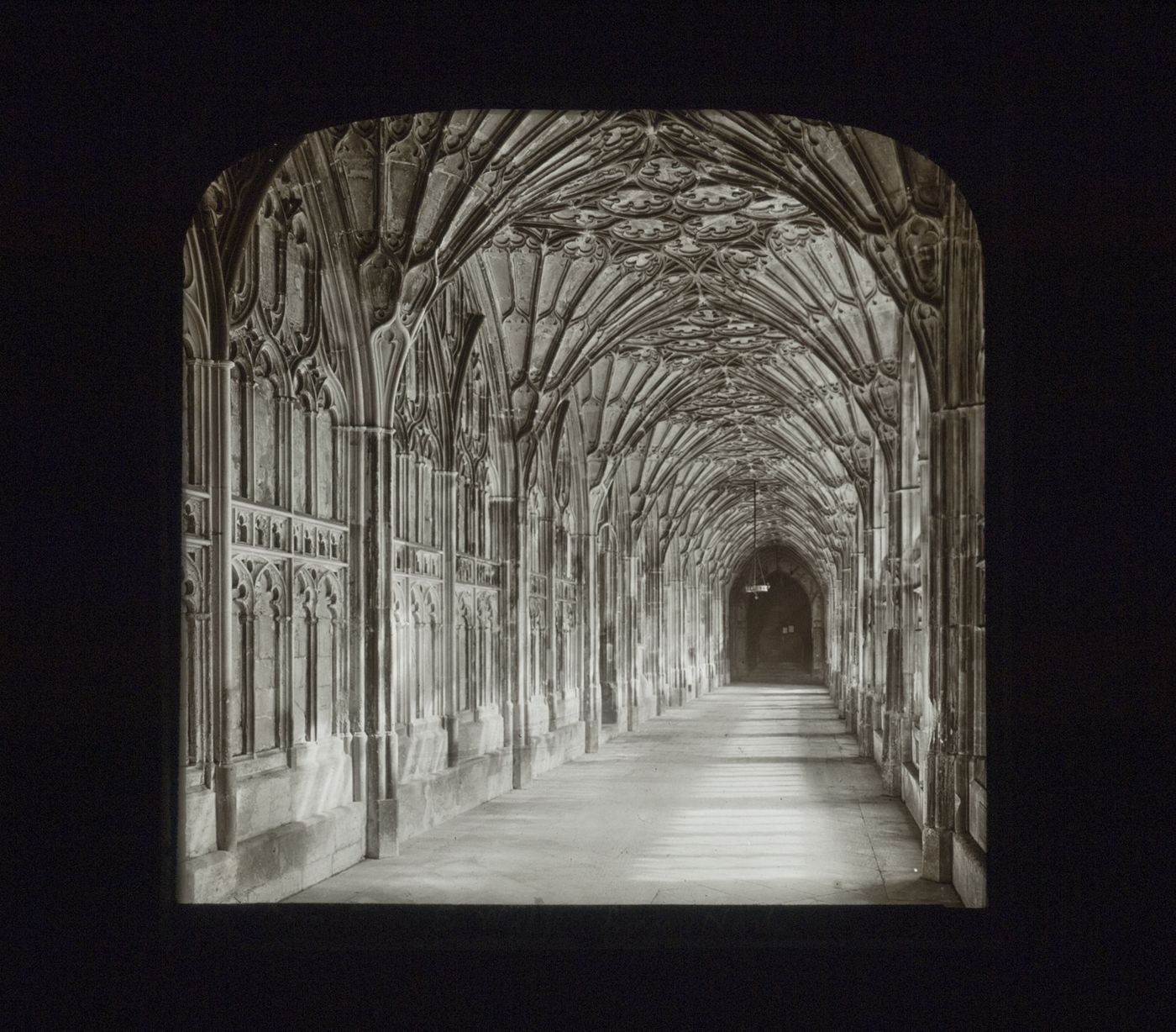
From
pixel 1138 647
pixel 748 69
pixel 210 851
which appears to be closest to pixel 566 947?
pixel 1138 647

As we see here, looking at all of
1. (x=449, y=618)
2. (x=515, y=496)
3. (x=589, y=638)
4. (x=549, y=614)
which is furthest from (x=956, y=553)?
(x=589, y=638)

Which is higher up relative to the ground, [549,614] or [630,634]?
[549,614]

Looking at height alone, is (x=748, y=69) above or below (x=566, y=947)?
above

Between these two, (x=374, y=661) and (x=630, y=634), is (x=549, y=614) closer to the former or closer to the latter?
(x=374, y=661)

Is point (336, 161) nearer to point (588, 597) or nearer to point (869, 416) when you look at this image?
point (869, 416)

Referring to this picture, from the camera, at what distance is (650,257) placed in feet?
50.4

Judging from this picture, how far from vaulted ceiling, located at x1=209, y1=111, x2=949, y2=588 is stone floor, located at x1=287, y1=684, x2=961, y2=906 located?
13.4ft

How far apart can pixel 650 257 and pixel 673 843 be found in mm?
7724

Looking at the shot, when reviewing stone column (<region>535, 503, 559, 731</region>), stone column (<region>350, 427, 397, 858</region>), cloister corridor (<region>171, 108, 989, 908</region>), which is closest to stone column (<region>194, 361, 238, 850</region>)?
cloister corridor (<region>171, 108, 989, 908</region>)

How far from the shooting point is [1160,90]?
312 centimetres

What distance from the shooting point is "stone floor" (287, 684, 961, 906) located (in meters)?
8.47

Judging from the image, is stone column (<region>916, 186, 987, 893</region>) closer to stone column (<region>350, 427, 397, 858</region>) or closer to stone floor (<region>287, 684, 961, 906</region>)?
stone floor (<region>287, 684, 961, 906</region>)

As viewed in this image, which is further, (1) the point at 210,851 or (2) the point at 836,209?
(2) the point at 836,209

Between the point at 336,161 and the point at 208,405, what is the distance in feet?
10.5
